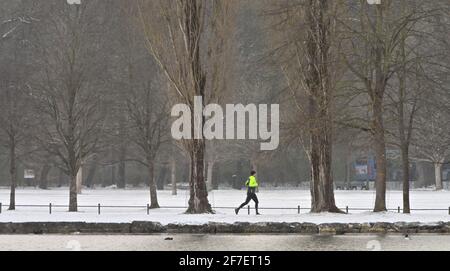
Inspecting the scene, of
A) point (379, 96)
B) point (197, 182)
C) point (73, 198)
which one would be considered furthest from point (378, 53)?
point (73, 198)

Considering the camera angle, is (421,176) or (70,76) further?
(421,176)

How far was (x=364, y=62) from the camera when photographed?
2812 cm

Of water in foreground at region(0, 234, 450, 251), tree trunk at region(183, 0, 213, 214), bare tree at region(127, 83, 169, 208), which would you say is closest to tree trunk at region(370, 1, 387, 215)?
water in foreground at region(0, 234, 450, 251)

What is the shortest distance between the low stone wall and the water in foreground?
1.12 meters

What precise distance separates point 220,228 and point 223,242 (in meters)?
3.92

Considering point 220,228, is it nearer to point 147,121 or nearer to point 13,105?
point 147,121

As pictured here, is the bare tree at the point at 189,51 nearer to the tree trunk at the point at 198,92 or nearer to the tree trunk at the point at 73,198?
the tree trunk at the point at 198,92

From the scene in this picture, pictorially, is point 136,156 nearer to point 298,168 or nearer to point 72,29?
point 298,168

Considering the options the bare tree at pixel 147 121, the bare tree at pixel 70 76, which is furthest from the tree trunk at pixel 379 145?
the bare tree at pixel 70 76

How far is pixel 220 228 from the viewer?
80.4ft
